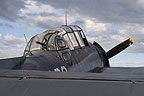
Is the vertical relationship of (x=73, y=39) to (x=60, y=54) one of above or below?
above

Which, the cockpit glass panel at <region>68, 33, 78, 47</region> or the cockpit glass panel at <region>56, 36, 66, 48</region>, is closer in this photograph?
the cockpit glass panel at <region>56, 36, 66, 48</region>

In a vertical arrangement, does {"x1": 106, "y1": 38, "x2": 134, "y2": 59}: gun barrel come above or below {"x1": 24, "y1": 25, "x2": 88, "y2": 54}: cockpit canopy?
below

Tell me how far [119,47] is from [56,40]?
6.30 meters

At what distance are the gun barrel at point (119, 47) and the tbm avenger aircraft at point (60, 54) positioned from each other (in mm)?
1921

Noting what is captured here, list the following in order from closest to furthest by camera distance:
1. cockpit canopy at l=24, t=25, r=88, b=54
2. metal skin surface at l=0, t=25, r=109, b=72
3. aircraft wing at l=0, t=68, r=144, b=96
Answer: aircraft wing at l=0, t=68, r=144, b=96 < metal skin surface at l=0, t=25, r=109, b=72 < cockpit canopy at l=24, t=25, r=88, b=54

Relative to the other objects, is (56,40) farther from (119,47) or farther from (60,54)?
(119,47)

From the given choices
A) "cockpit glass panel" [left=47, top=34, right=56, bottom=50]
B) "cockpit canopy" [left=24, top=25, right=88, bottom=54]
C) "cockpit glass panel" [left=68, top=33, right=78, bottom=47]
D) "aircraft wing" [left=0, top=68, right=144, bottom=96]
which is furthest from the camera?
"cockpit glass panel" [left=68, top=33, right=78, bottom=47]

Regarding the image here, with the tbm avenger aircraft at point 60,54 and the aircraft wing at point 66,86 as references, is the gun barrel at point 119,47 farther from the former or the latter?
the aircraft wing at point 66,86

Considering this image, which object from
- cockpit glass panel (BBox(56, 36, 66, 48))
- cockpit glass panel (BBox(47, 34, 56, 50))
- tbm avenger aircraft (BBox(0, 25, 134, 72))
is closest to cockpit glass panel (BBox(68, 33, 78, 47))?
tbm avenger aircraft (BBox(0, 25, 134, 72))

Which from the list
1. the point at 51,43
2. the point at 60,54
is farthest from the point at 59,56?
the point at 51,43

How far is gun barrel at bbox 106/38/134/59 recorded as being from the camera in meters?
12.0

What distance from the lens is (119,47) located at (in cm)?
1203

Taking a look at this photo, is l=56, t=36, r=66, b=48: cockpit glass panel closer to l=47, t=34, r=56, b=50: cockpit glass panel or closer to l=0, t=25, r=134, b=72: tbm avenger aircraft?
l=0, t=25, r=134, b=72: tbm avenger aircraft

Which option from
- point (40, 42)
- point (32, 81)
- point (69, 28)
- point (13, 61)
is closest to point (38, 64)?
point (13, 61)
